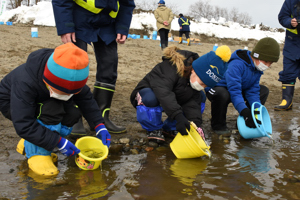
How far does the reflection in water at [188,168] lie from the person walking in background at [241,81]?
0.95 metres

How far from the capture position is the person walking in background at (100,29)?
2.69 metres

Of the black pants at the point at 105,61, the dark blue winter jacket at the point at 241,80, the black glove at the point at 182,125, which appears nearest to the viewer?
the black glove at the point at 182,125

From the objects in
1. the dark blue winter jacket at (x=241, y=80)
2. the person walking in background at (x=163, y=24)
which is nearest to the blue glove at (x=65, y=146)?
the dark blue winter jacket at (x=241, y=80)

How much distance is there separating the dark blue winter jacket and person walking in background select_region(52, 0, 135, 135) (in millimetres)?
1278

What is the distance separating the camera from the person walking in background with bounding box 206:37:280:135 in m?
3.32

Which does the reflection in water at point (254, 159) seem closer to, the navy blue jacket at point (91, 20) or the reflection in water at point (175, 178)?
the reflection in water at point (175, 178)

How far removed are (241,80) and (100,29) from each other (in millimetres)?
1708

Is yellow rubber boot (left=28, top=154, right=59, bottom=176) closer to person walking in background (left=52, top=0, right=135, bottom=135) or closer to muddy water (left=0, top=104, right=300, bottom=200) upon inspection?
muddy water (left=0, top=104, right=300, bottom=200)

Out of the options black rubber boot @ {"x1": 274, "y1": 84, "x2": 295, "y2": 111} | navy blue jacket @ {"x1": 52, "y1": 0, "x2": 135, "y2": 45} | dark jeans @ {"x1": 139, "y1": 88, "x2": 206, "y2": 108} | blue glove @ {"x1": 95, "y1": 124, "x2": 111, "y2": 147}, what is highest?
navy blue jacket @ {"x1": 52, "y1": 0, "x2": 135, "y2": 45}

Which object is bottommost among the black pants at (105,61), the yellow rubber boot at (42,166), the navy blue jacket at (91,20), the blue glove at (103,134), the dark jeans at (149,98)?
the yellow rubber boot at (42,166)

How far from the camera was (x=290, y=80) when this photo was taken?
4828mm

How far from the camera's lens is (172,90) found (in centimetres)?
291

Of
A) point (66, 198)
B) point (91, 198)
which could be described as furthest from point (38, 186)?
point (91, 198)

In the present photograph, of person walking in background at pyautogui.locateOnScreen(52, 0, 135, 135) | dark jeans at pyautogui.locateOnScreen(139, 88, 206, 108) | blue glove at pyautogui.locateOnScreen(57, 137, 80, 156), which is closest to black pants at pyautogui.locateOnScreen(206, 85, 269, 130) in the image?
dark jeans at pyautogui.locateOnScreen(139, 88, 206, 108)
